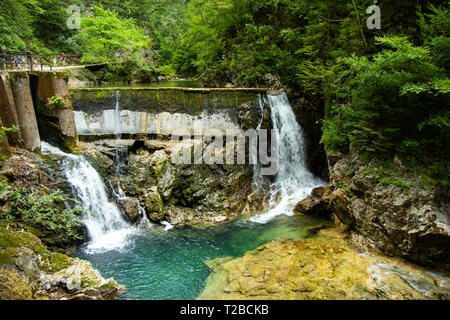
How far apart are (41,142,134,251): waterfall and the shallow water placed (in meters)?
0.51

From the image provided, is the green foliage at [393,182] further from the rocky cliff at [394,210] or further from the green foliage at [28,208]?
the green foliage at [28,208]

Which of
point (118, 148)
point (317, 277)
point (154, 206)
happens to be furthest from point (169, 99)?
point (317, 277)

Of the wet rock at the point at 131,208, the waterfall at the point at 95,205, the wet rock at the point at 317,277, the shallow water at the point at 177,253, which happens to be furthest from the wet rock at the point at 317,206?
the waterfall at the point at 95,205

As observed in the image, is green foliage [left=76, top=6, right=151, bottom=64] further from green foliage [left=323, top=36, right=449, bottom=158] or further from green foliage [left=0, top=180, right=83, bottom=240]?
green foliage [left=323, top=36, right=449, bottom=158]

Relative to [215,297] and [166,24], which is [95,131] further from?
[166,24]

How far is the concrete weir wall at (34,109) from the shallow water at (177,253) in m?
4.20

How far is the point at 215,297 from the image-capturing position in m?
6.00

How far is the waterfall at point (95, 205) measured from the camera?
8.62 metres

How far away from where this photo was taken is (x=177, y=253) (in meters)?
8.10

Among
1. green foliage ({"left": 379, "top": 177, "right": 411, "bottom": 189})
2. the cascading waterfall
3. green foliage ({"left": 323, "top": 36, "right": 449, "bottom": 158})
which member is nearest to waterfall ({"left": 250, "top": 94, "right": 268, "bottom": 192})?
green foliage ({"left": 323, "top": 36, "right": 449, "bottom": 158})

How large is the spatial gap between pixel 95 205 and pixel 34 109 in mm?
4058

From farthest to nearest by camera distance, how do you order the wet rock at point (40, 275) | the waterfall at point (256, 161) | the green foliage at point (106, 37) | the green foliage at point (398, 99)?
the green foliage at point (106, 37), the waterfall at point (256, 161), the green foliage at point (398, 99), the wet rock at point (40, 275)
